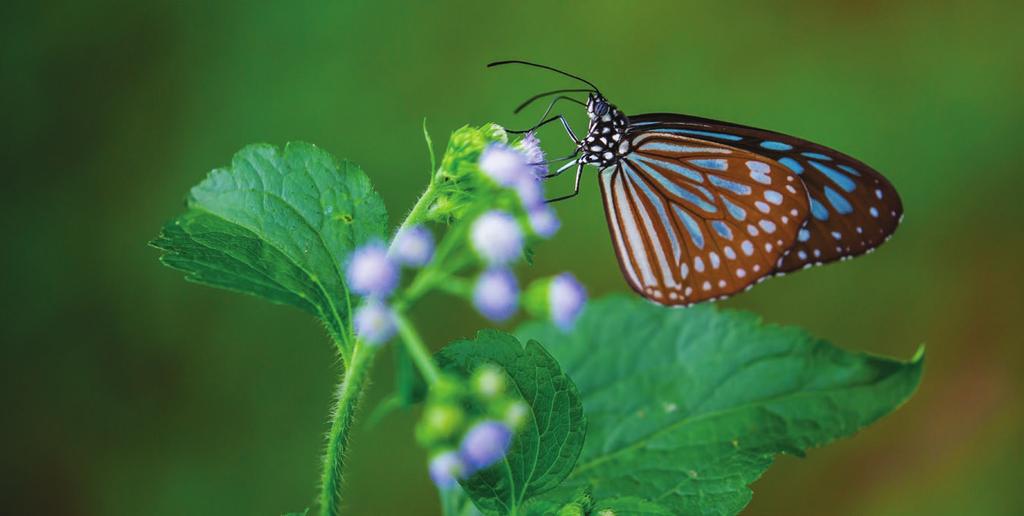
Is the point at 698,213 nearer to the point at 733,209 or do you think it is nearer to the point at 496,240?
the point at 733,209

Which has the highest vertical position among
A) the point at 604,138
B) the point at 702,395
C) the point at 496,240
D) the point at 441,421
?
the point at 604,138

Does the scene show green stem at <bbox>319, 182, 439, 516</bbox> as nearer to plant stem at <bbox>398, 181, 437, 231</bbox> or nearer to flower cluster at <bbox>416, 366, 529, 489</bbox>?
plant stem at <bbox>398, 181, 437, 231</bbox>

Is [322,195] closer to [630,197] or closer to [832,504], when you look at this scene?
[630,197]

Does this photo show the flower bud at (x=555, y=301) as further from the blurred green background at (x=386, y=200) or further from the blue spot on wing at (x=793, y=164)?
the blurred green background at (x=386, y=200)

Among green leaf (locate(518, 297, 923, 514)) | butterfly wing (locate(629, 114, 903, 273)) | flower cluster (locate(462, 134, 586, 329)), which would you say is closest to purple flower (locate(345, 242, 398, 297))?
flower cluster (locate(462, 134, 586, 329))

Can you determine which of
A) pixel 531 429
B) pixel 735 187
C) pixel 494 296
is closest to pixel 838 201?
pixel 735 187

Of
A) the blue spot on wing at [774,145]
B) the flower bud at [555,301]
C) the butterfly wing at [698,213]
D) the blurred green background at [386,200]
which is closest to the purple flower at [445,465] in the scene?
the flower bud at [555,301]
